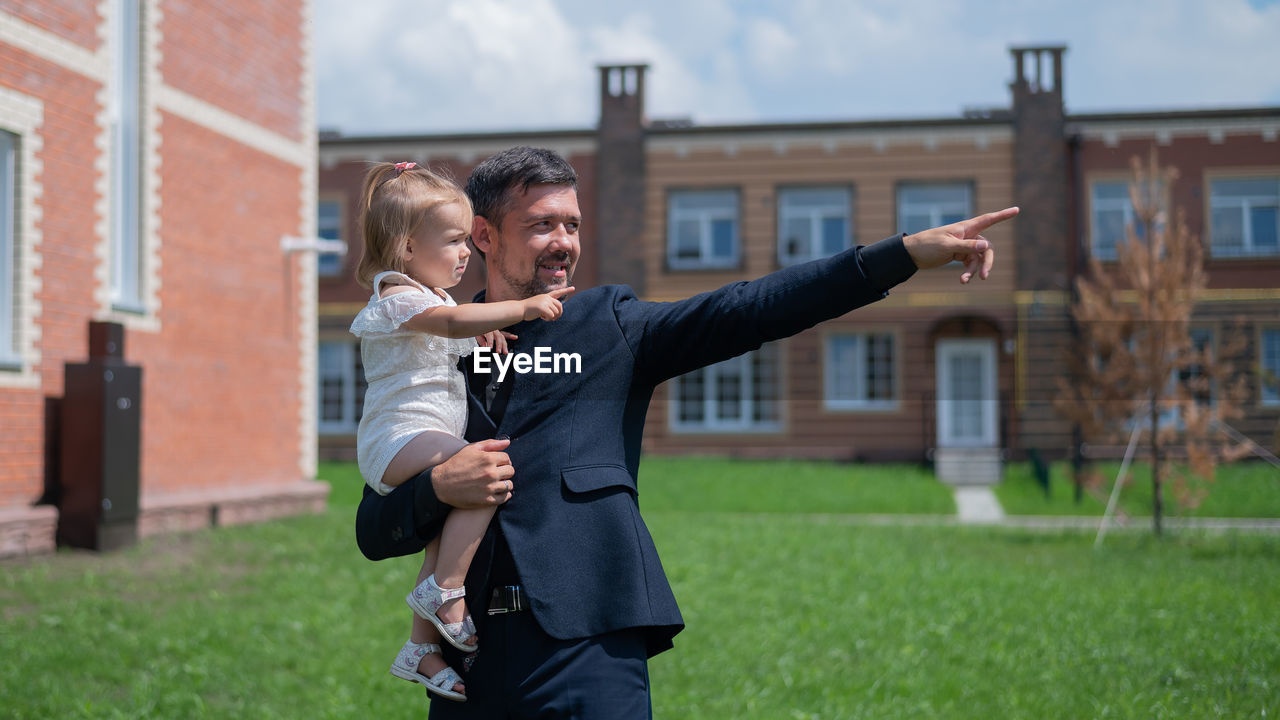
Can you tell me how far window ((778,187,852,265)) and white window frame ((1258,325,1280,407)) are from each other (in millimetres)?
8805

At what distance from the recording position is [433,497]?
235cm

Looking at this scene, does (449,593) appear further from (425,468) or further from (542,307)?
(542,307)

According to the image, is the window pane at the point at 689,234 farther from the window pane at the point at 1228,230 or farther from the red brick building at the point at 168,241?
the window pane at the point at 1228,230

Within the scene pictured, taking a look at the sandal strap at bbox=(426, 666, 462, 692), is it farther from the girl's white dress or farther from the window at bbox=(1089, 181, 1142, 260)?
the window at bbox=(1089, 181, 1142, 260)

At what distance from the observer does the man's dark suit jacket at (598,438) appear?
2338 millimetres

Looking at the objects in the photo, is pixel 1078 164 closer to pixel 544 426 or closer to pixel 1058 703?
pixel 1058 703

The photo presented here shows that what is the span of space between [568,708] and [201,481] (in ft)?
40.9

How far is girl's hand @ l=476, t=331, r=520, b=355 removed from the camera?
96.6 inches

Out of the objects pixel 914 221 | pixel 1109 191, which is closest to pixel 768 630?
pixel 914 221

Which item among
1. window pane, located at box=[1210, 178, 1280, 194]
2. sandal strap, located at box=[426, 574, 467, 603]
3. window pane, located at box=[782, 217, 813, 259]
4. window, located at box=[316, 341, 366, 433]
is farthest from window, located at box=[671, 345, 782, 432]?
sandal strap, located at box=[426, 574, 467, 603]

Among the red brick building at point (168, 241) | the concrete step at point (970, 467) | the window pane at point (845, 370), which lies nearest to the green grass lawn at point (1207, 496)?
the concrete step at point (970, 467)

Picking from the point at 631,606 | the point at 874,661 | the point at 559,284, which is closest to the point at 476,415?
the point at 559,284

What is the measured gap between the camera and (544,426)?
2.45 metres

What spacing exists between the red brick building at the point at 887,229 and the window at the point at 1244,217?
5cm
